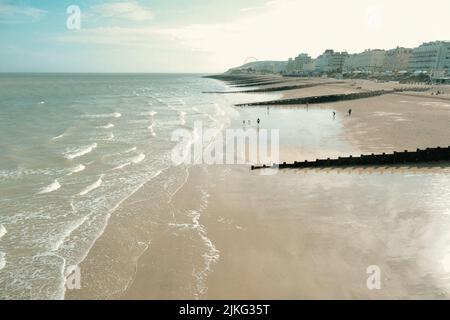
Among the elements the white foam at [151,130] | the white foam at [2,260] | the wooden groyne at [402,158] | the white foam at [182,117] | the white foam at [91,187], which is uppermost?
the wooden groyne at [402,158]

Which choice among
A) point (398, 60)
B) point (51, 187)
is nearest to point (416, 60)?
point (398, 60)

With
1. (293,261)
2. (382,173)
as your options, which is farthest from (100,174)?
(382,173)

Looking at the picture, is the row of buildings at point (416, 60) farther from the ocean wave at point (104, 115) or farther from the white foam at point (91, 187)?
the white foam at point (91, 187)

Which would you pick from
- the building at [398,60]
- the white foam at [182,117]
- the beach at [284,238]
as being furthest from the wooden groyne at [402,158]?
the building at [398,60]

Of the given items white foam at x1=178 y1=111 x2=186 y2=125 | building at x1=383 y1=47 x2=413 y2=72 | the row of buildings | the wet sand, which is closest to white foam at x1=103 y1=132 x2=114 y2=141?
white foam at x1=178 y1=111 x2=186 y2=125

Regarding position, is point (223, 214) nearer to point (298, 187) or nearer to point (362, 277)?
point (298, 187)

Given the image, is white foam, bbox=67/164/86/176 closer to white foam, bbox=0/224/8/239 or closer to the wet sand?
the wet sand

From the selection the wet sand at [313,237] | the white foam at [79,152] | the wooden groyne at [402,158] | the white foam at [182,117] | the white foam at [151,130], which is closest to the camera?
the wet sand at [313,237]
